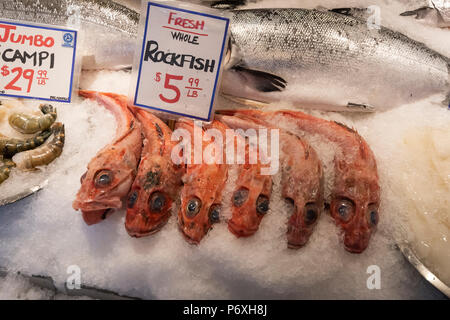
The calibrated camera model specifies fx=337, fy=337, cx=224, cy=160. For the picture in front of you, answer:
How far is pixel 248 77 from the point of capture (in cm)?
185

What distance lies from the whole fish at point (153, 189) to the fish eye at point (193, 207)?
11 centimetres

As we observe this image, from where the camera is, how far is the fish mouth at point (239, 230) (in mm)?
1275

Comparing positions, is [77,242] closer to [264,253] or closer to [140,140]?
[140,140]

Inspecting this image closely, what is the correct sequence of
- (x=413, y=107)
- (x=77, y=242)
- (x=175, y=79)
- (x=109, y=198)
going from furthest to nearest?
(x=413, y=107) < (x=175, y=79) < (x=77, y=242) < (x=109, y=198)

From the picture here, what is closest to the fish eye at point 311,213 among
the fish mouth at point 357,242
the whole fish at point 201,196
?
the fish mouth at point 357,242

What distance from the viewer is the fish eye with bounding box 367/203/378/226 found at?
4.21 ft

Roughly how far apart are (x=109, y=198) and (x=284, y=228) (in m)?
0.69

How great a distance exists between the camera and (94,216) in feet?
4.40

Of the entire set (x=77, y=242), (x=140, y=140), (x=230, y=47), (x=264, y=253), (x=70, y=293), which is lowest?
(x=70, y=293)

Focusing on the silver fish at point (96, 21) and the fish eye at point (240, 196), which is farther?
the silver fish at point (96, 21)

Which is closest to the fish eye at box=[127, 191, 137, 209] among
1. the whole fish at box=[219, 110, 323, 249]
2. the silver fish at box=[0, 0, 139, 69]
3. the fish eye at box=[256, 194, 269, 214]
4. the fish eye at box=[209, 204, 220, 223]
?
the fish eye at box=[209, 204, 220, 223]

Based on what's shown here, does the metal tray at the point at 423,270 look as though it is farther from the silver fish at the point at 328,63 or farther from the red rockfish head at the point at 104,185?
the red rockfish head at the point at 104,185

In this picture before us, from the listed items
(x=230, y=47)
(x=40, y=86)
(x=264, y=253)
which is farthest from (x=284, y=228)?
(x=40, y=86)

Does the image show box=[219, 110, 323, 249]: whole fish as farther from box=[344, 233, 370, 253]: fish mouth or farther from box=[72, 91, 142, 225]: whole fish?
box=[72, 91, 142, 225]: whole fish
